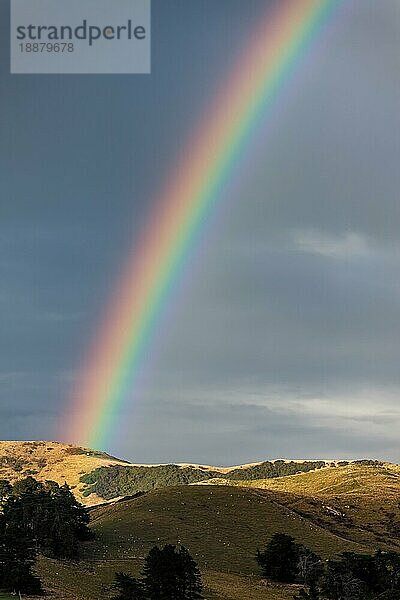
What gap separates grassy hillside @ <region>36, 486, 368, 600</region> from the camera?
70.1m

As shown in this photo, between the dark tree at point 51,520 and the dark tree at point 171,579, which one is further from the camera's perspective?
the dark tree at point 51,520

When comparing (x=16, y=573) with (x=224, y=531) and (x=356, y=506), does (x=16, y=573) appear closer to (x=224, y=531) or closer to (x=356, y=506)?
(x=224, y=531)

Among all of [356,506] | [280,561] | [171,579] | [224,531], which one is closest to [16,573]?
[171,579]

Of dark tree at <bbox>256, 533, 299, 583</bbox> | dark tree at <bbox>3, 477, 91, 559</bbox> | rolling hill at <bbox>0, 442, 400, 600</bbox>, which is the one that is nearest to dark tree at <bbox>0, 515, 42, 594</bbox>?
rolling hill at <bbox>0, 442, 400, 600</bbox>

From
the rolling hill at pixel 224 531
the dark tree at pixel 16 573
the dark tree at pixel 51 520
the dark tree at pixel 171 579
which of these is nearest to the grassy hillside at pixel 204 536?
the rolling hill at pixel 224 531

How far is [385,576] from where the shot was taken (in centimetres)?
7469

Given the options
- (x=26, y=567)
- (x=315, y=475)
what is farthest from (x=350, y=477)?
(x=26, y=567)

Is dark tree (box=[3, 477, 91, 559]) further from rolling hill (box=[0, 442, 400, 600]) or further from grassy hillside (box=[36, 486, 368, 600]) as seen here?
rolling hill (box=[0, 442, 400, 600])

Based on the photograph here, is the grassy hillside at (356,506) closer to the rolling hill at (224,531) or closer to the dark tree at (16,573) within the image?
the rolling hill at (224,531)

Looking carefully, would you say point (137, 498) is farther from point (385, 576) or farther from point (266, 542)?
point (385, 576)

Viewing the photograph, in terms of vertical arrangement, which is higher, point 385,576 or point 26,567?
point 26,567

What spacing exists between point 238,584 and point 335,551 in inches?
972

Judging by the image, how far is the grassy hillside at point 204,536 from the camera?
70.1m

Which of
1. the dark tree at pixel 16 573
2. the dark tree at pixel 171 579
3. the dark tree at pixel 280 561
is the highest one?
the dark tree at pixel 16 573
